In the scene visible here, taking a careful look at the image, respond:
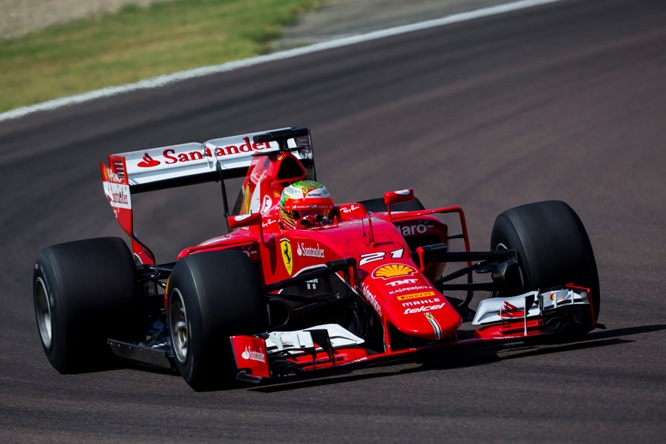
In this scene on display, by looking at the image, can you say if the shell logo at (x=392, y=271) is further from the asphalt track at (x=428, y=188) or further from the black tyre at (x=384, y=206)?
the black tyre at (x=384, y=206)

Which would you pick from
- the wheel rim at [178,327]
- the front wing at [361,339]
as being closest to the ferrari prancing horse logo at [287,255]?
the front wing at [361,339]

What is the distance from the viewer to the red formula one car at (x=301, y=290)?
8664mm

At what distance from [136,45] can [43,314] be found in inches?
635

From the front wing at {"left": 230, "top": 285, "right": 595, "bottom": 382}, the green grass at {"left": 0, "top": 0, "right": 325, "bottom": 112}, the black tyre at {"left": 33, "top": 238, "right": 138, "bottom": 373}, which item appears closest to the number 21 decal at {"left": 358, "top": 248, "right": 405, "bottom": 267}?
the front wing at {"left": 230, "top": 285, "right": 595, "bottom": 382}

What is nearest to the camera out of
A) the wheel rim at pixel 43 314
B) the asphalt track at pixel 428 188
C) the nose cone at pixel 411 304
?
the asphalt track at pixel 428 188

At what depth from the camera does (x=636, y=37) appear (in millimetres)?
22734

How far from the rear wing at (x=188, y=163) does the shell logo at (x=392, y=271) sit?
262 centimetres

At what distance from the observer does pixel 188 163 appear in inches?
462

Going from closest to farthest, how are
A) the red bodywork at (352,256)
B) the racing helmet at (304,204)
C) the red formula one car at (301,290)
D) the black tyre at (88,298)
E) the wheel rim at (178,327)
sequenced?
the red bodywork at (352,256), the red formula one car at (301,290), the wheel rim at (178,327), the black tyre at (88,298), the racing helmet at (304,204)

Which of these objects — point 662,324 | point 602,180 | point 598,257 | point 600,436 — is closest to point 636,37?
point 602,180

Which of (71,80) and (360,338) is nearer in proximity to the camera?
(360,338)

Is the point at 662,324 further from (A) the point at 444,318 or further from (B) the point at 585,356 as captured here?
(A) the point at 444,318

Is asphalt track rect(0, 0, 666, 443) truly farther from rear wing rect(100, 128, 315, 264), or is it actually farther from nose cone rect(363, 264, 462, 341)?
rear wing rect(100, 128, 315, 264)

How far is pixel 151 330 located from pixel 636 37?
1465 cm
